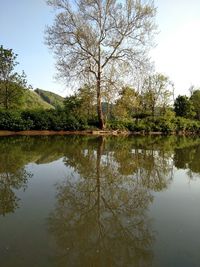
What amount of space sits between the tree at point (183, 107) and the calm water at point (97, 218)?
4549 cm

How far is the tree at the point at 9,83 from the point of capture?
2905 centimetres

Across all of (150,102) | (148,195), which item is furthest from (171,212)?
(150,102)

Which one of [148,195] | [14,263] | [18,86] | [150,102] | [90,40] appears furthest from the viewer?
[150,102]

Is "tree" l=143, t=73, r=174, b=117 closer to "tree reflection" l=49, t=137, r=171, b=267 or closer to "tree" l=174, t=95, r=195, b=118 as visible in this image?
"tree" l=174, t=95, r=195, b=118

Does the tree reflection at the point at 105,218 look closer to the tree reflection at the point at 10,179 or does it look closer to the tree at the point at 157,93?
the tree reflection at the point at 10,179

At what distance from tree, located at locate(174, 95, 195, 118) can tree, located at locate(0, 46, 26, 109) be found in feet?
99.8

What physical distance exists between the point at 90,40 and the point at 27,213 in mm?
23573

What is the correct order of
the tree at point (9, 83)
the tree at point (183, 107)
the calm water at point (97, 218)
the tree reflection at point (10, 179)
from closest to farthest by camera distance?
1. the calm water at point (97, 218)
2. the tree reflection at point (10, 179)
3. the tree at point (9, 83)
4. the tree at point (183, 107)

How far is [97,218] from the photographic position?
4461 mm

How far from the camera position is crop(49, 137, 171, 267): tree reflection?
3309 millimetres

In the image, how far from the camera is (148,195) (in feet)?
19.7

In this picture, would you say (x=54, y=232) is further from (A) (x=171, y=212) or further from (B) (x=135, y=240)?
(A) (x=171, y=212)

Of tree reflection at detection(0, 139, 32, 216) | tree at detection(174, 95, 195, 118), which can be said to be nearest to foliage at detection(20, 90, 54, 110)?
tree reflection at detection(0, 139, 32, 216)

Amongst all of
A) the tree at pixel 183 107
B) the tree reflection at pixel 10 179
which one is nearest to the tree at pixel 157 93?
the tree at pixel 183 107
